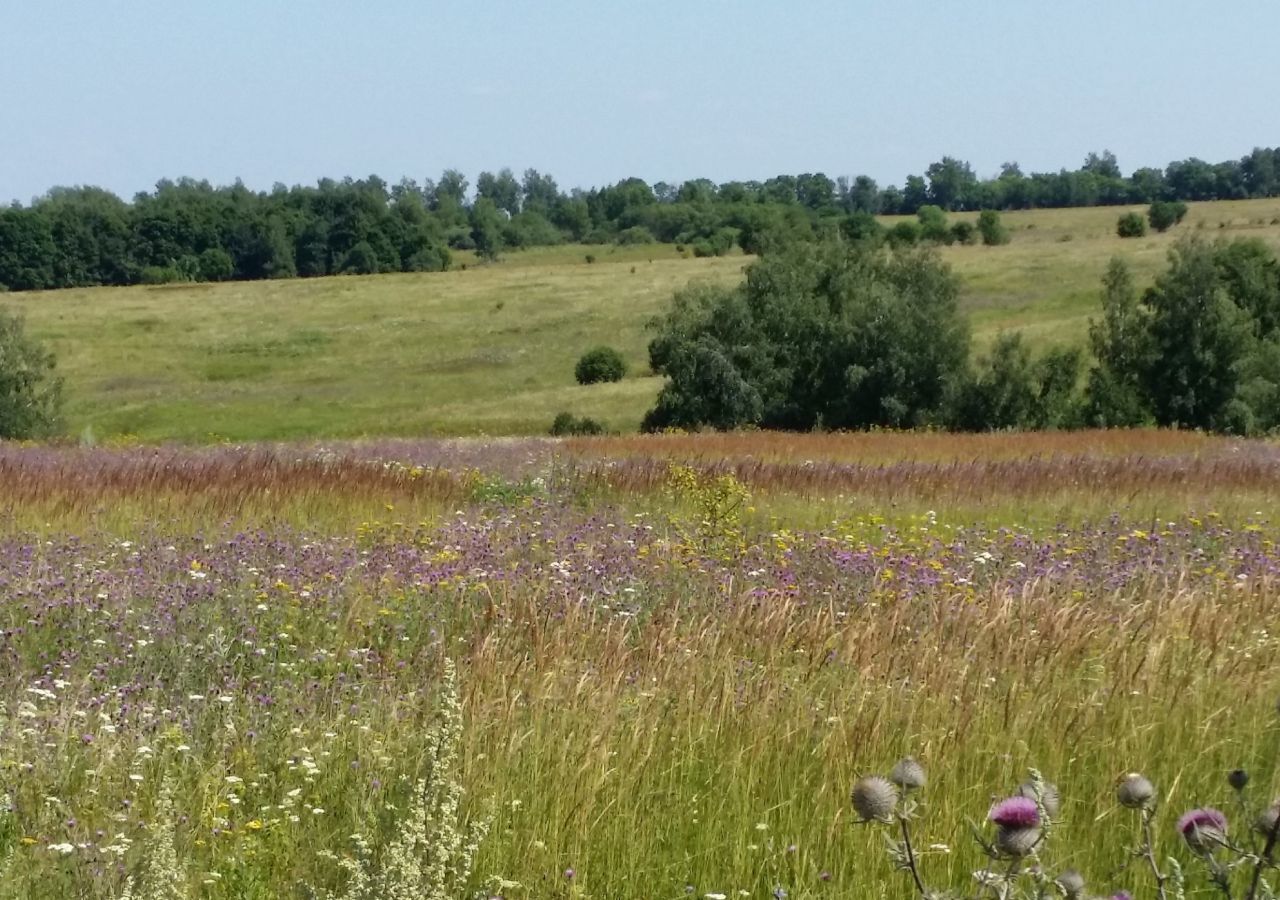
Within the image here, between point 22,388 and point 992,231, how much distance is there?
240 feet

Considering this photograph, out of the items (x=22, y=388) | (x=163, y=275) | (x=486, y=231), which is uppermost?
(x=486, y=231)

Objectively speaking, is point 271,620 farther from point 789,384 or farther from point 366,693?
point 789,384

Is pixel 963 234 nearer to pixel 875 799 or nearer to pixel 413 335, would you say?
pixel 413 335

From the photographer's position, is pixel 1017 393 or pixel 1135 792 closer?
pixel 1135 792

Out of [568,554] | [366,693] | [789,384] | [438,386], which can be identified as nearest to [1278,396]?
[789,384]

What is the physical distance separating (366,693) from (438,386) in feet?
184

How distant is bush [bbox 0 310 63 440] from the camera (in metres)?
42.1

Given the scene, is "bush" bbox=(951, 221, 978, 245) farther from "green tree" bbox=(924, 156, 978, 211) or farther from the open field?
the open field

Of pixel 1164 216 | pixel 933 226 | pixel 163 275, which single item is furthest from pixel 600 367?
pixel 163 275

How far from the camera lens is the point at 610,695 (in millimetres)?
4555

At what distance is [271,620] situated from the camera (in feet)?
20.1

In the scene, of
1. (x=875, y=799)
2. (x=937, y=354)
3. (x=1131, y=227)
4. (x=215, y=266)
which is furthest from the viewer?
(x=215, y=266)

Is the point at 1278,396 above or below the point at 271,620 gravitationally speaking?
below

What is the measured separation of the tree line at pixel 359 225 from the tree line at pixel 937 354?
42355 mm
